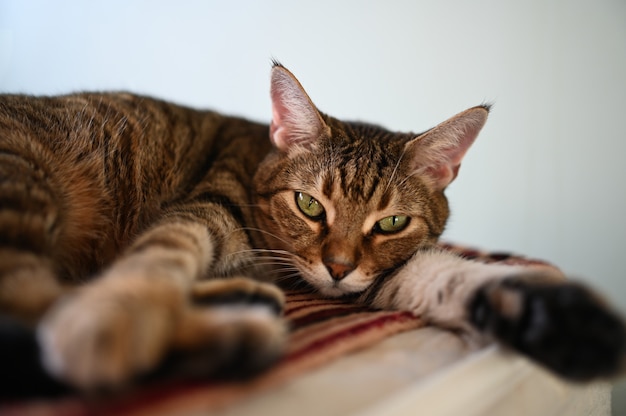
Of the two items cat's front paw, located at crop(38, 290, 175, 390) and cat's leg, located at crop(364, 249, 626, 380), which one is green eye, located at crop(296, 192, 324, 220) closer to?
cat's leg, located at crop(364, 249, 626, 380)

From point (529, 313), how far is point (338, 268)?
1.44 feet

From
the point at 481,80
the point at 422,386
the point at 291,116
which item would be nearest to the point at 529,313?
the point at 422,386

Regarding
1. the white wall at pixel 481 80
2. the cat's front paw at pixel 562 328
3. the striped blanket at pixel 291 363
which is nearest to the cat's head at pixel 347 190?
the striped blanket at pixel 291 363

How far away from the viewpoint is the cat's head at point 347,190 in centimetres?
102

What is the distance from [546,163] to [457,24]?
0.78 metres

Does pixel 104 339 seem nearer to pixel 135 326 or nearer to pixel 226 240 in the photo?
pixel 135 326

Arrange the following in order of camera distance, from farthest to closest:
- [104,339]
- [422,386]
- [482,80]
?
[482,80]
[422,386]
[104,339]

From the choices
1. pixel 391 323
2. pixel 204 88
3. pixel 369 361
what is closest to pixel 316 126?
pixel 391 323

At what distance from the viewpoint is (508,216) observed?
6.77 ft

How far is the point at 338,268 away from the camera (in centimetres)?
97

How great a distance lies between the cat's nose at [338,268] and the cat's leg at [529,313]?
140 millimetres

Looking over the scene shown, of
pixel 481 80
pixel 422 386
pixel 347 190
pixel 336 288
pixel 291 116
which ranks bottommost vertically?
→ pixel 336 288

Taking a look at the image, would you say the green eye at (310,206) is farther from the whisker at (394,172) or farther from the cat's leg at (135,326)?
the cat's leg at (135,326)

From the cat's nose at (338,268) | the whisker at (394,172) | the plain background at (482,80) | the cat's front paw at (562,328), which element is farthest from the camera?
the plain background at (482,80)
